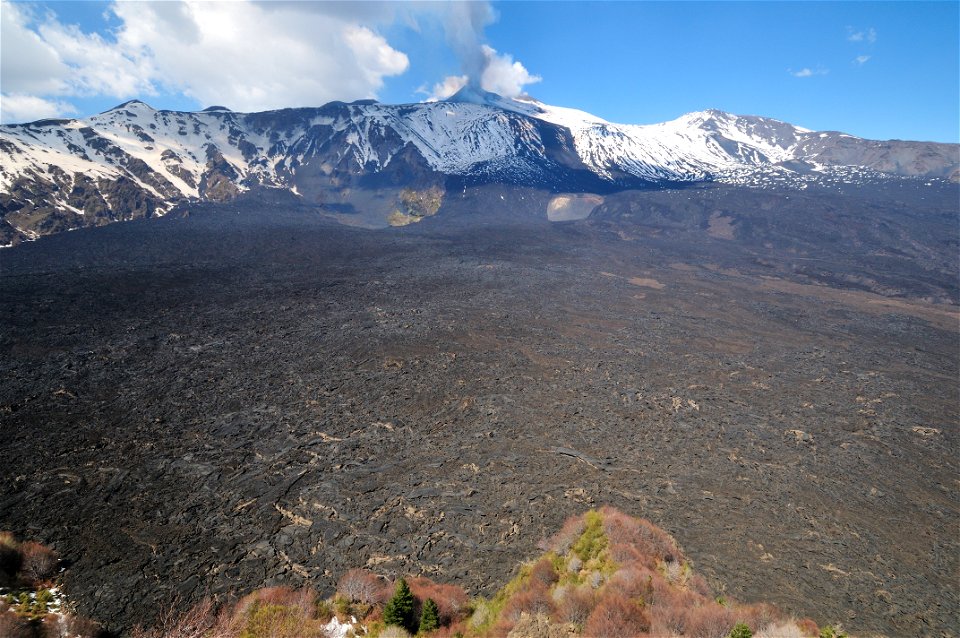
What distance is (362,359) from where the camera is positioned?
66.5 feet

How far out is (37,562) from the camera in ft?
29.1

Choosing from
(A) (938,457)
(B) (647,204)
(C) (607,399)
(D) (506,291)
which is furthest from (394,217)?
(A) (938,457)

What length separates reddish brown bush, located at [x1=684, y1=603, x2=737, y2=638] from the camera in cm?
713

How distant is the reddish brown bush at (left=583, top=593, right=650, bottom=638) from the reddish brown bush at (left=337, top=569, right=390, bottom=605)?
151 inches

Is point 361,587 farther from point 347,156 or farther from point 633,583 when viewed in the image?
point 347,156

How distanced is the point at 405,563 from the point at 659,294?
29.6 metres

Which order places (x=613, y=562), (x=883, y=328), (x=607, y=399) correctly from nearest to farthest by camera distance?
(x=613, y=562) → (x=607, y=399) → (x=883, y=328)

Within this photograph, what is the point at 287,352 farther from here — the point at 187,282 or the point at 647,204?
the point at 647,204

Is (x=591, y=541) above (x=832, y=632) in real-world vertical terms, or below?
below

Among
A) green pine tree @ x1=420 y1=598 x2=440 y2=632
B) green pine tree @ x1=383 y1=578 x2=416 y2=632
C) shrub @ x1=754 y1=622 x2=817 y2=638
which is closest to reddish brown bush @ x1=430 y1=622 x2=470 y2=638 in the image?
green pine tree @ x1=420 y1=598 x2=440 y2=632

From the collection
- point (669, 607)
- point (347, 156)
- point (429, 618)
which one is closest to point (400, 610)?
point (429, 618)

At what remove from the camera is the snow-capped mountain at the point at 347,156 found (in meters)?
58.3

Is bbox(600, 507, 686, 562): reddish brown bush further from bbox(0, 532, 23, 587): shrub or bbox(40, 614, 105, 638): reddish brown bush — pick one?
bbox(0, 532, 23, 587): shrub

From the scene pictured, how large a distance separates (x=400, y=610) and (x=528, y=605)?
2219 mm
